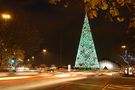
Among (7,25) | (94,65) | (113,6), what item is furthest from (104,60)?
(113,6)

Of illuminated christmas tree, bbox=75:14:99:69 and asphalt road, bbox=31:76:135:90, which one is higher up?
illuminated christmas tree, bbox=75:14:99:69

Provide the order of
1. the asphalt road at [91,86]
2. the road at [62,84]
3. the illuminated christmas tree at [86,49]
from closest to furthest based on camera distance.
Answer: the road at [62,84], the asphalt road at [91,86], the illuminated christmas tree at [86,49]

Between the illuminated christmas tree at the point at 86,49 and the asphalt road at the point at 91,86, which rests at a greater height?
the illuminated christmas tree at the point at 86,49

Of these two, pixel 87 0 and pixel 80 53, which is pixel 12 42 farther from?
Result: pixel 87 0

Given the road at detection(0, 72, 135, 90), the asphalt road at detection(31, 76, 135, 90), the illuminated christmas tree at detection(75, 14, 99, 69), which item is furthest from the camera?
the illuminated christmas tree at detection(75, 14, 99, 69)

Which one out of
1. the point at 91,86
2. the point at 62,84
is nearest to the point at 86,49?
the point at 62,84

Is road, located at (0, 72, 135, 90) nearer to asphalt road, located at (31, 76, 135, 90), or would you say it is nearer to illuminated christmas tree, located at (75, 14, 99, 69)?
asphalt road, located at (31, 76, 135, 90)

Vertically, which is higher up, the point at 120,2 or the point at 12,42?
the point at 12,42

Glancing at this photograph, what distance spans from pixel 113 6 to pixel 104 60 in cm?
13677

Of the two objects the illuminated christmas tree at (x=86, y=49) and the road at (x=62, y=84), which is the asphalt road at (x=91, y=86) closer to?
the road at (x=62, y=84)

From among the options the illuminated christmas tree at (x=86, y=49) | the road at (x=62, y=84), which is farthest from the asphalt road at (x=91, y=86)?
the illuminated christmas tree at (x=86, y=49)

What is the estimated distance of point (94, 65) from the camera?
8875 centimetres

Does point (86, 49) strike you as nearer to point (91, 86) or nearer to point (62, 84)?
point (62, 84)

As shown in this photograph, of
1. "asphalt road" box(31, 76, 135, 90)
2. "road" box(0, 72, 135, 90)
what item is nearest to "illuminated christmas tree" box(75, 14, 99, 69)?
"road" box(0, 72, 135, 90)
